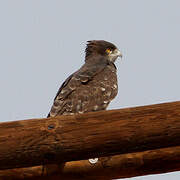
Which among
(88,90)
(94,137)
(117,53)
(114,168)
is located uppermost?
(117,53)

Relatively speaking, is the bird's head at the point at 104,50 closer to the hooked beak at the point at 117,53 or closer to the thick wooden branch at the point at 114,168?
the hooked beak at the point at 117,53

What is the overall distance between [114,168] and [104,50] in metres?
4.87

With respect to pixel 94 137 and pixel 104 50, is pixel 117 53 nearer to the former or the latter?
pixel 104 50

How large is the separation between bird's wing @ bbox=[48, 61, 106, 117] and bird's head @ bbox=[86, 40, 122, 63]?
112 cm

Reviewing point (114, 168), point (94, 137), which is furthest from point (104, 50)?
point (94, 137)

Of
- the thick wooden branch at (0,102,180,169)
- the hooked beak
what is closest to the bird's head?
the hooked beak

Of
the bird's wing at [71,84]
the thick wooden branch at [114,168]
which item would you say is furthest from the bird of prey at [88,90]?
the thick wooden branch at [114,168]

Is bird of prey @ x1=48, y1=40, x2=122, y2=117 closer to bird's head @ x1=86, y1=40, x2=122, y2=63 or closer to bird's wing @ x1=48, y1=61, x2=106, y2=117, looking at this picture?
bird's wing @ x1=48, y1=61, x2=106, y2=117

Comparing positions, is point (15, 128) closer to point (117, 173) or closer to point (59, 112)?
point (117, 173)

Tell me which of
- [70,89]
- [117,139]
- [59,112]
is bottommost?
[117,139]

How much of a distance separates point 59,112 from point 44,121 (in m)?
2.32

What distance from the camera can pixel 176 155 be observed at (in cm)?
453

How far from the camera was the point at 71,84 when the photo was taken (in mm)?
7043

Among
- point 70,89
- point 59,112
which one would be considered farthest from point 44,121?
point 70,89
